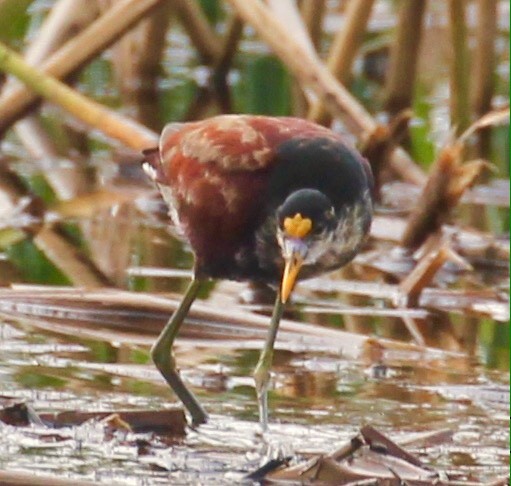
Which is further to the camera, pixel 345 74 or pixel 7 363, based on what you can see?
pixel 345 74

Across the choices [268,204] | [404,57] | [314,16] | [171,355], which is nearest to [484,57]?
[404,57]

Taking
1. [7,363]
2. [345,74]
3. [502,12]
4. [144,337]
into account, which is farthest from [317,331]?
[502,12]

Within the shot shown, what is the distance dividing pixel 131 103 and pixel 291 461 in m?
6.04

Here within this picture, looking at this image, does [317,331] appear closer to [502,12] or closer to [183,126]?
[183,126]

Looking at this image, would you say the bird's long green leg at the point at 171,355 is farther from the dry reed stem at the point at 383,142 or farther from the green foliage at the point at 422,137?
the green foliage at the point at 422,137

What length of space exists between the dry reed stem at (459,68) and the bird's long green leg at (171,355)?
313 cm

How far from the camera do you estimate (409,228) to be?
675cm

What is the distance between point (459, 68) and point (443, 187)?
1.71 metres

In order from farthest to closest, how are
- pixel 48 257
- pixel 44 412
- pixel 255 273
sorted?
pixel 48 257
pixel 255 273
pixel 44 412

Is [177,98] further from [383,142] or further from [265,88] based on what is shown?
[383,142]

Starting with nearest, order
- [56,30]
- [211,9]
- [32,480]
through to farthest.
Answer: [32,480]
[56,30]
[211,9]

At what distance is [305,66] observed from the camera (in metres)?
6.94

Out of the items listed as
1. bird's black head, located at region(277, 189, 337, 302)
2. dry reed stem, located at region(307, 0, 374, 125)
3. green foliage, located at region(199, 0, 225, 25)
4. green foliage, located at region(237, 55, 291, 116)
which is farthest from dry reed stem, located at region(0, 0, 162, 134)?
green foliage, located at region(199, 0, 225, 25)

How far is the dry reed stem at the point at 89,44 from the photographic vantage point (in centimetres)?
703
